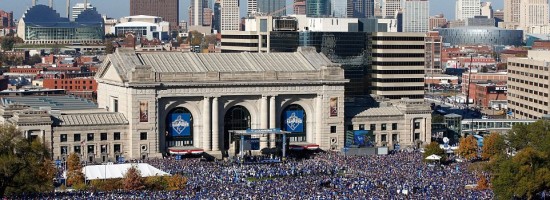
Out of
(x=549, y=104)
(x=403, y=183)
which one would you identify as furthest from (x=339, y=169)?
(x=549, y=104)

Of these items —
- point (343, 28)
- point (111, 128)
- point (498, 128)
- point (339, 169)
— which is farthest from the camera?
point (343, 28)

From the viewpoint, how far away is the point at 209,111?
141 m

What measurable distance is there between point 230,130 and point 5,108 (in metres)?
26.7

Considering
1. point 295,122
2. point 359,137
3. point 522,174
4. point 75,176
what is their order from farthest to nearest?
point 359,137, point 295,122, point 75,176, point 522,174

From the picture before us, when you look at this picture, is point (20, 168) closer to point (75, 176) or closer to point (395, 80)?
point (75, 176)

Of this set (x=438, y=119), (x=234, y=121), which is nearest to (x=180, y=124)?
(x=234, y=121)

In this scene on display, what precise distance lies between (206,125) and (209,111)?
1.73 m

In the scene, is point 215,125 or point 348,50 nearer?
point 215,125

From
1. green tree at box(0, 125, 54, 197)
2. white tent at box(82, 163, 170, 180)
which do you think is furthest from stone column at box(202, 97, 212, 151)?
green tree at box(0, 125, 54, 197)

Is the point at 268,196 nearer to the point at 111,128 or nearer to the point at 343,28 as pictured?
the point at 111,128

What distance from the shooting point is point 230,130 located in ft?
470

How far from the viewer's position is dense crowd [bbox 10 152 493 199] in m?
102

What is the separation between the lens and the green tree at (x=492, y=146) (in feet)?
430

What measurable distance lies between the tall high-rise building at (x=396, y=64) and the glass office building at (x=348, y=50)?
142 cm
